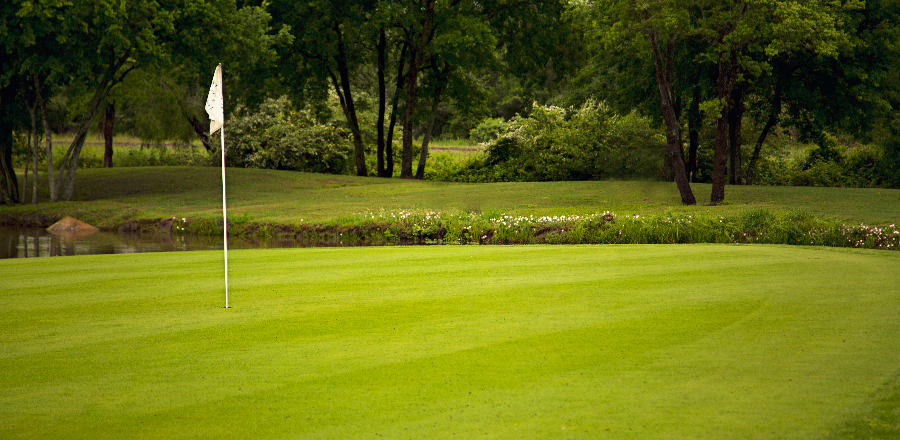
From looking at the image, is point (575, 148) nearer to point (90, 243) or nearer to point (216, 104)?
point (90, 243)

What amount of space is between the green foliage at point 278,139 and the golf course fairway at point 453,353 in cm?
3587

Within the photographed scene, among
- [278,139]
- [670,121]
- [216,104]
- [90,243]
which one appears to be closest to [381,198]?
[90,243]

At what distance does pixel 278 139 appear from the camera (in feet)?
155

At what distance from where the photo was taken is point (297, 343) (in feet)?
23.1

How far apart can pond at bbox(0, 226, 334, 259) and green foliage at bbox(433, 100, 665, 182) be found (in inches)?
814

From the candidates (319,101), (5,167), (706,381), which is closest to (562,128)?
(319,101)

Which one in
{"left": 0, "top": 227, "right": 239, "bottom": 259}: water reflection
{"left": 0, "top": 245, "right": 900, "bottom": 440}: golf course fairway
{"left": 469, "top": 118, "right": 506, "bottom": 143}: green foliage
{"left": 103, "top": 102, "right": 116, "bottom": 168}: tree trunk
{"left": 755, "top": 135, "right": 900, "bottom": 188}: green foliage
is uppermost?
{"left": 469, "top": 118, "right": 506, "bottom": 143}: green foliage

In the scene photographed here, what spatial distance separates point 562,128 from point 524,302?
34740mm

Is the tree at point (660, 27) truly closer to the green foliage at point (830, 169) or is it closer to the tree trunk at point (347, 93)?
the tree trunk at point (347, 93)

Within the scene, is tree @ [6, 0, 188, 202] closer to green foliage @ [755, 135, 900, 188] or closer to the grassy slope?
the grassy slope

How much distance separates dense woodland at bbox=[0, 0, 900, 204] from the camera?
24.9 metres

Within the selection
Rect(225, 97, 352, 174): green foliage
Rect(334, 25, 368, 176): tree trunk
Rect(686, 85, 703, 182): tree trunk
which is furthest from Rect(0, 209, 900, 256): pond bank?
Rect(225, 97, 352, 174): green foliage

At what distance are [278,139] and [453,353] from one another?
4235cm

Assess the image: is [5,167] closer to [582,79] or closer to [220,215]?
[220,215]
